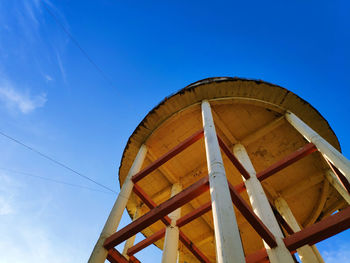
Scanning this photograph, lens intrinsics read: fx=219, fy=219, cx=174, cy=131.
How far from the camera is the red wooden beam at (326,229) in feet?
13.9

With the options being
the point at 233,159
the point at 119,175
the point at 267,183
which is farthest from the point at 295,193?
the point at 119,175

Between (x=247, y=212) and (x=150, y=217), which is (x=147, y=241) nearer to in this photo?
(x=150, y=217)

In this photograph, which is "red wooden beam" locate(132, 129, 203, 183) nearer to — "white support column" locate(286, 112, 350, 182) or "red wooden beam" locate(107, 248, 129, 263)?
"red wooden beam" locate(107, 248, 129, 263)

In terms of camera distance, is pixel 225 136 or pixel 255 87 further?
pixel 225 136

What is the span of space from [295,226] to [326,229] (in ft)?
14.4

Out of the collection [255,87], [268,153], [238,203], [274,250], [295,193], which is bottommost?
[274,250]

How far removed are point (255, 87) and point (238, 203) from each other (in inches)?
206

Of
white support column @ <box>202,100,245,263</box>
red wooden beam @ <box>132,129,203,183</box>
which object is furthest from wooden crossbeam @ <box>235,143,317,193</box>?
white support column @ <box>202,100,245,263</box>

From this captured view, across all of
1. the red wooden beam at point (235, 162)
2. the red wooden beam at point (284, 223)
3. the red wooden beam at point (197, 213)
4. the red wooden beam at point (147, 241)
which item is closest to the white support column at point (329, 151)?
the red wooden beam at point (235, 162)

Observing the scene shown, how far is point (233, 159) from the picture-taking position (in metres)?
6.73

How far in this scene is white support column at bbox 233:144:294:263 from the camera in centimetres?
486

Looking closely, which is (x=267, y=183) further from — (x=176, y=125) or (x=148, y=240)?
(x=148, y=240)

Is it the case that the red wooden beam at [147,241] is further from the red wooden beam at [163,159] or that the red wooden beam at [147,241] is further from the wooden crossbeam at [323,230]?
the wooden crossbeam at [323,230]

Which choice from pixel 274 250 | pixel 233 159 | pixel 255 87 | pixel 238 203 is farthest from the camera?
pixel 255 87
